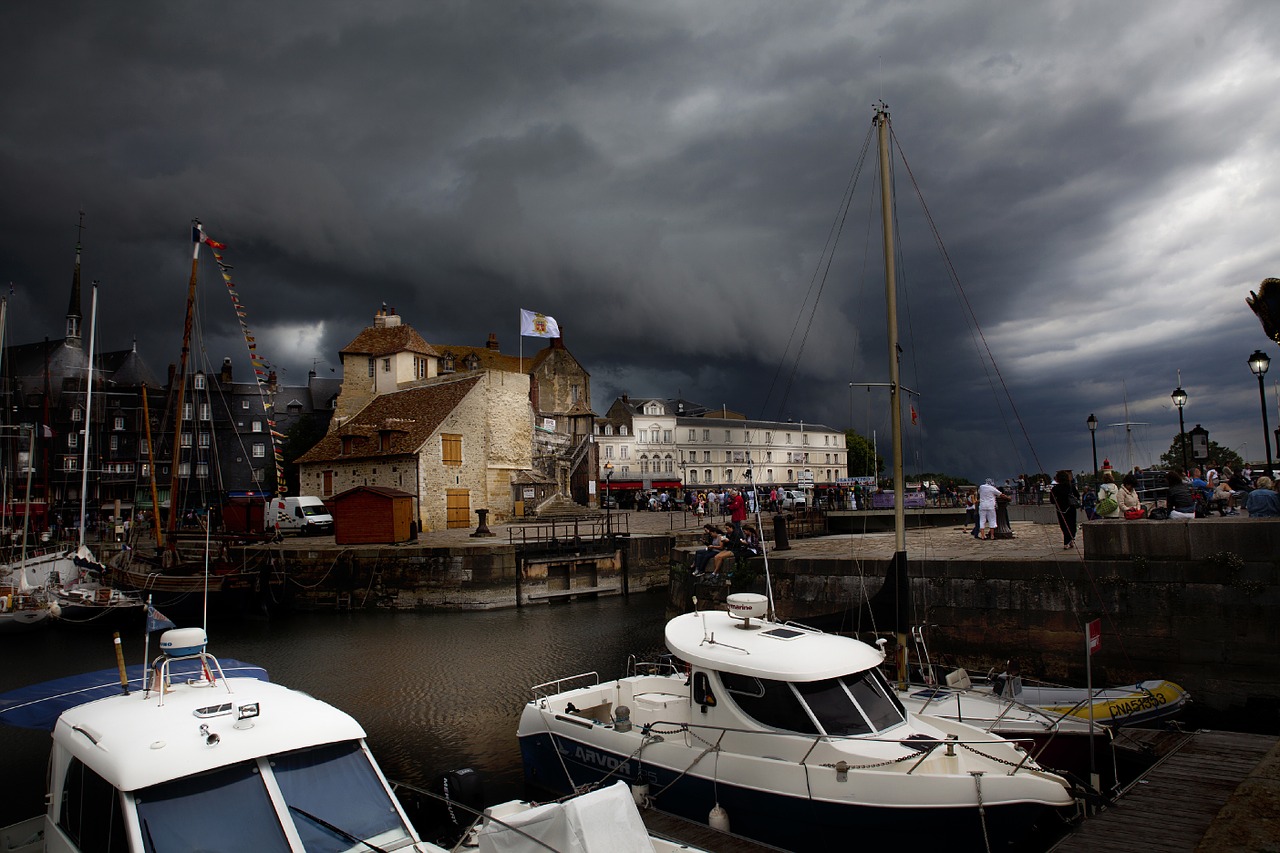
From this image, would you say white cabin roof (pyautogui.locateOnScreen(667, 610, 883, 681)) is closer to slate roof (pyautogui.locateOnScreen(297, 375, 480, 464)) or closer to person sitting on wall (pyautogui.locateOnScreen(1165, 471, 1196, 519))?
person sitting on wall (pyautogui.locateOnScreen(1165, 471, 1196, 519))

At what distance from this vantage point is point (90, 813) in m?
5.45

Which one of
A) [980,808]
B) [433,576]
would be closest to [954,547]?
[980,808]

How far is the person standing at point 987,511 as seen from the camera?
65.5ft

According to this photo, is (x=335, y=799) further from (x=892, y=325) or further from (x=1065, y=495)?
(x=1065, y=495)

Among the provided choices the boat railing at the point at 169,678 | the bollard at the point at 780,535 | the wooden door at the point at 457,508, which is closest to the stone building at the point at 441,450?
the wooden door at the point at 457,508

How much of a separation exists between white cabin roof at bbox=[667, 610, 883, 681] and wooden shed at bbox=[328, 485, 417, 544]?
75.1 ft

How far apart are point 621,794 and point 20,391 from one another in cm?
7349

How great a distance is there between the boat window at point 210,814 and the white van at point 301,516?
113 feet

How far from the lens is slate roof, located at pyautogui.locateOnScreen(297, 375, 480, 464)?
123ft

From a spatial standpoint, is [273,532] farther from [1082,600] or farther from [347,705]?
[1082,600]

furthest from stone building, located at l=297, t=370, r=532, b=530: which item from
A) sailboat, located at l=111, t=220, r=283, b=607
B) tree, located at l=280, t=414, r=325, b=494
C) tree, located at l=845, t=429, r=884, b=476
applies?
tree, located at l=845, t=429, r=884, b=476

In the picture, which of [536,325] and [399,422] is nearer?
[399,422]

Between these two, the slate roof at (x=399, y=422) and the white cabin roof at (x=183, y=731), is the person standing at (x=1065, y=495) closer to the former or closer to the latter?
the white cabin roof at (x=183, y=731)

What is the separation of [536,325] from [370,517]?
25946mm
